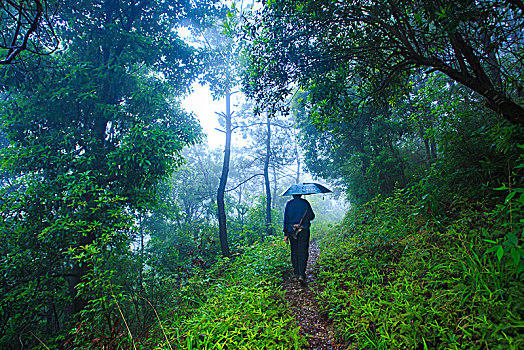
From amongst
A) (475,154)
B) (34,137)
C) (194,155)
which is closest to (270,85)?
(475,154)

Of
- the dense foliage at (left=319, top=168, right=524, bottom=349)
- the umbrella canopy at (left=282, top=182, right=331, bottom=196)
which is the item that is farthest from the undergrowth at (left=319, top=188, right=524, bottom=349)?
the umbrella canopy at (left=282, top=182, right=331, bottom=196)

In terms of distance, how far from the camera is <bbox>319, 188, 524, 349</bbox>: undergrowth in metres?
1.96

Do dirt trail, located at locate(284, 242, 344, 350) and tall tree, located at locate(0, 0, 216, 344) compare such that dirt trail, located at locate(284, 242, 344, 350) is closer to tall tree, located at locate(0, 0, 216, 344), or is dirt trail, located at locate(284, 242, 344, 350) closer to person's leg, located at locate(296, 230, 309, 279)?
person's leg, located at locate(296, 230, 309, 279)

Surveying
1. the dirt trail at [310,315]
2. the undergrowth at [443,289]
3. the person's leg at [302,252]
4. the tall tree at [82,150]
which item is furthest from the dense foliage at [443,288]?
the tall tree at [82,150]

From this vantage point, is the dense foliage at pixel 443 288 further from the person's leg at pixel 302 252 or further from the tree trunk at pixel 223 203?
the tree trunk at pixel 223 203

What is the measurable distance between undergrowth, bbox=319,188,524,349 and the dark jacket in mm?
1285

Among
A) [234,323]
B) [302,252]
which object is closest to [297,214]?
[302,252]

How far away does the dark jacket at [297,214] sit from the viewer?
5.15 meters

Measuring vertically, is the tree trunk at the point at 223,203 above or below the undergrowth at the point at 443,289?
above

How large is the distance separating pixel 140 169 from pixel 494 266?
25.4 feet

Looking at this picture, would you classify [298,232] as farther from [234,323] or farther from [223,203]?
[223,203]

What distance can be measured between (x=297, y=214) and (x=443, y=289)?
9.75ft

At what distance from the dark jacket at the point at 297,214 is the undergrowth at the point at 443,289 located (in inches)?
50.6

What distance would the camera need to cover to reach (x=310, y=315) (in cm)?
346
